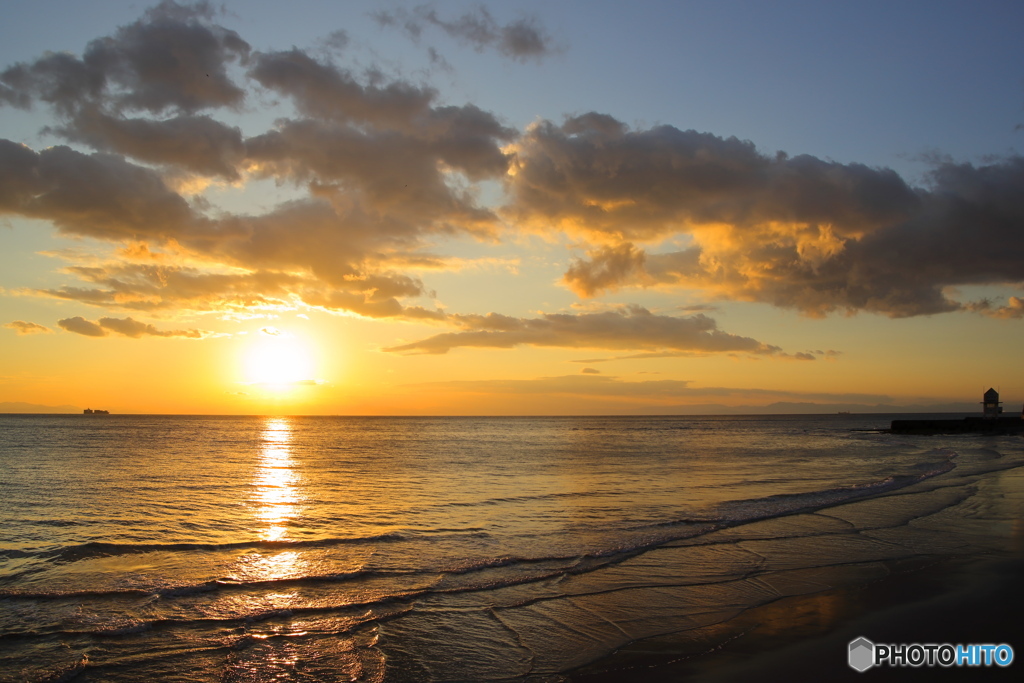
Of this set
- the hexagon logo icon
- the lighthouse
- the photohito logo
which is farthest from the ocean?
the lighthouse

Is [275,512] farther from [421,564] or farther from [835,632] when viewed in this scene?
[835,632]

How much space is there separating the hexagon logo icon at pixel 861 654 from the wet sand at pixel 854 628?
0.41 ft

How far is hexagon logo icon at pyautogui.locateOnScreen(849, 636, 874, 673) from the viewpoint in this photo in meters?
8.62

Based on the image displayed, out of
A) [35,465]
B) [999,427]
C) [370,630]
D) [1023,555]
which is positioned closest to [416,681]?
[370,630]

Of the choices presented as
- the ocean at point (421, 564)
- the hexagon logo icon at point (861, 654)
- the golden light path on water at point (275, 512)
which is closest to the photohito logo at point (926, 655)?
the hexagon logo icon at point (861, 654)

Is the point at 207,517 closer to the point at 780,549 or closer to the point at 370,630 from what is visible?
the point at 370,630

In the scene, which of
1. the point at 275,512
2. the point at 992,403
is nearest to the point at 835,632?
the point at 275,512

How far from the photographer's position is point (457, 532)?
18875 millimetres

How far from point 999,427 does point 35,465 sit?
387 ft

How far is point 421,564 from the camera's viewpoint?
14867 millimetres

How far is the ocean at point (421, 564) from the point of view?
30.6 feet

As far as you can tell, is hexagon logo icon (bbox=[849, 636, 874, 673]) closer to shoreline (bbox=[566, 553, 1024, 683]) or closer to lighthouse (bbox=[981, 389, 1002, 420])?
shoreline (bbox=[566, 553, 1024, 683])

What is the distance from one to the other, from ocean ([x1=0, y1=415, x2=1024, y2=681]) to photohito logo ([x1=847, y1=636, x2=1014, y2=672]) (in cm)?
207

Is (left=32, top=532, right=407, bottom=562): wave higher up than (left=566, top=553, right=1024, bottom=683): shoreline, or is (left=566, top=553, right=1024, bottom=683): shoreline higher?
(left=566, top=553, right=1024, bottom=683): shoreline
